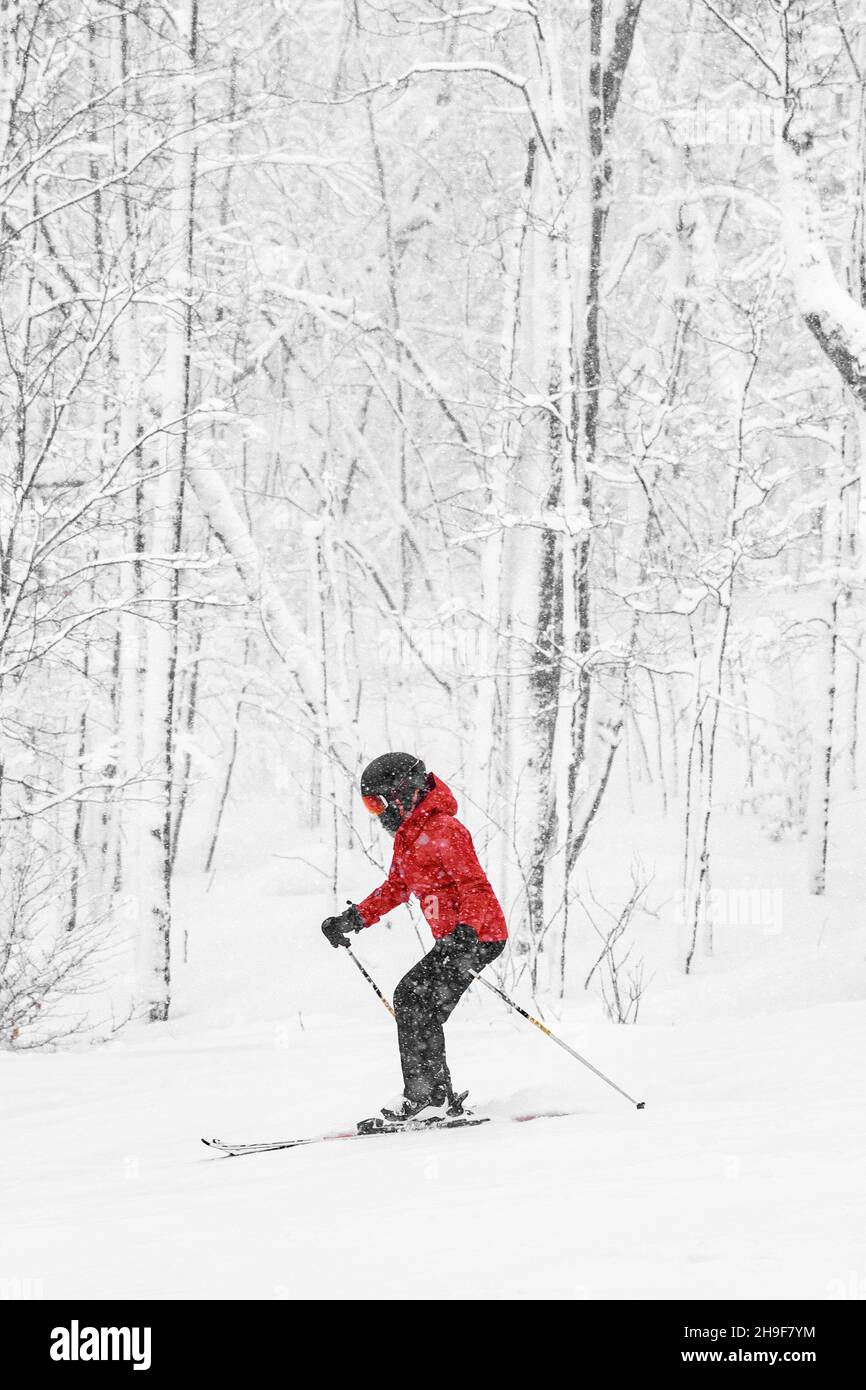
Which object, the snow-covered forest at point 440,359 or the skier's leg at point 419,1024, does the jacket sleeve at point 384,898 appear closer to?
the skier's leg at point 419,1024

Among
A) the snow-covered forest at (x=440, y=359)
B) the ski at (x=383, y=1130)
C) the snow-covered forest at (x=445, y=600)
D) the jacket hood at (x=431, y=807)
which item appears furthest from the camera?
the snow-covered forest at (x=440, y=359)

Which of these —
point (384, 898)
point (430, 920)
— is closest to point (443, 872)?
point (430, 920)

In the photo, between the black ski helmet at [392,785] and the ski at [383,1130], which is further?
the black ski helmet at [392,785]

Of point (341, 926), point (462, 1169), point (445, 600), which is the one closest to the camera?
point (462, 1169)

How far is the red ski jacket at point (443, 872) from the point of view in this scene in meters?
4.98


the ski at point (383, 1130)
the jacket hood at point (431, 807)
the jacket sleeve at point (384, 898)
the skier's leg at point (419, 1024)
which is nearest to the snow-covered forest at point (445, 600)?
the ski at point (383, 1130)

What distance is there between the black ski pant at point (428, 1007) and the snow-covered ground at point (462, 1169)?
261 millimetres

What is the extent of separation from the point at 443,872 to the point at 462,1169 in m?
1.42

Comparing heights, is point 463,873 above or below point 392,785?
below

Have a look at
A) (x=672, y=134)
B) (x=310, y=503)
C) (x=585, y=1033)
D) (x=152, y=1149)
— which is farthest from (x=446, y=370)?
(x=152, y=1149)

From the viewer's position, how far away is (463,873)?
499 centimetres

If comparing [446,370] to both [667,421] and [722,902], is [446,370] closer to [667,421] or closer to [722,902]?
[667,421]

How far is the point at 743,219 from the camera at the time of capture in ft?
48.3

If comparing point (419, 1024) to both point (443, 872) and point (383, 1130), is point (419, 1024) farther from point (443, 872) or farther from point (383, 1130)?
point (443, 872)
